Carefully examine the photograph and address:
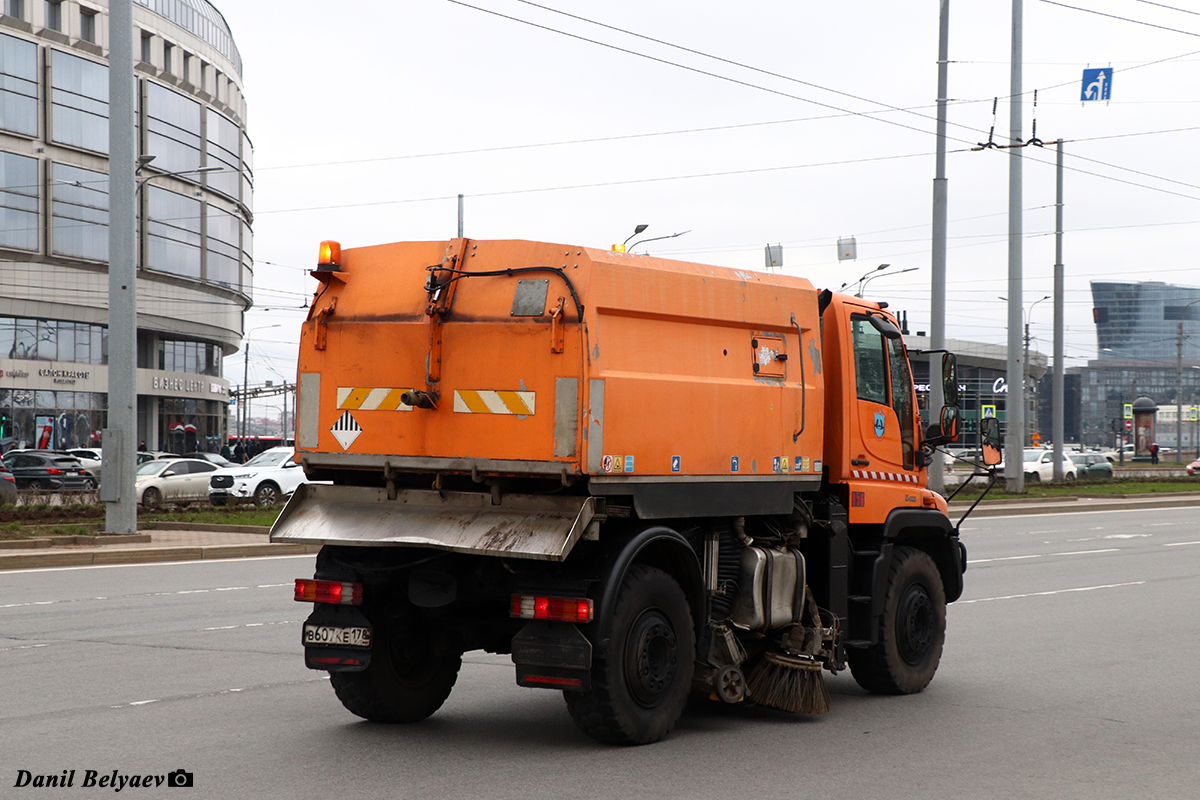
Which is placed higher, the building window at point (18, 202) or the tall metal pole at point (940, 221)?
the building window at point (18, 202)

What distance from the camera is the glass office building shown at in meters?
56.7

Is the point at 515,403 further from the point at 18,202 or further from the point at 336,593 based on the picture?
the point at 18,202

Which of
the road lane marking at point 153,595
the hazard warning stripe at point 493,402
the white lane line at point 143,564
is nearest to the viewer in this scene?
the hazard warning stripe at point 493,402

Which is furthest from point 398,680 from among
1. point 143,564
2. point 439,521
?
point 143,564

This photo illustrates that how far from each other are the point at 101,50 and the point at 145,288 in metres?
11.1

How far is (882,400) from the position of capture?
8859mm

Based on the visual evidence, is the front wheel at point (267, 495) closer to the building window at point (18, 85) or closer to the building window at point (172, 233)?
the building window at point (18, 85)

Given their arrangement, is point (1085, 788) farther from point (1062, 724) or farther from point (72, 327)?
point (72, 327)

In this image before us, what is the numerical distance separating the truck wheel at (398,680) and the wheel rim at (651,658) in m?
1.29

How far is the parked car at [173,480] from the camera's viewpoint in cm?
3316

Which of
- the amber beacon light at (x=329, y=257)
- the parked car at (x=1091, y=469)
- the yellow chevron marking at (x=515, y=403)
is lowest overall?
the parked car at (x=1091, y=469)

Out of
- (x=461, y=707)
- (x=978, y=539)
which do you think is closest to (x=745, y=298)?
(x=461, y=707)

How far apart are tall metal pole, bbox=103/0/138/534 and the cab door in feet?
49.4

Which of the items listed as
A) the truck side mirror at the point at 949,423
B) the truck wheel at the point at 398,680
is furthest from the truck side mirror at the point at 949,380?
the truck wheel at the point at 398,680
